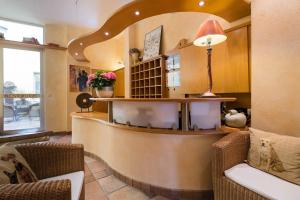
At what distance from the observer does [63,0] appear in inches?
149

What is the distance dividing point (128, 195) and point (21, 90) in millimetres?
4685

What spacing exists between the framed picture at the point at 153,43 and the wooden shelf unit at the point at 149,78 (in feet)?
0.97

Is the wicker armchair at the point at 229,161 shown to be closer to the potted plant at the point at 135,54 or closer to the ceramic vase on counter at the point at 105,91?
the ceramic vase on counter at the point at 105,91

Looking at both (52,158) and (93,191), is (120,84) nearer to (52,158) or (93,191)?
(93,191)

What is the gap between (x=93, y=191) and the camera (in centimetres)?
196

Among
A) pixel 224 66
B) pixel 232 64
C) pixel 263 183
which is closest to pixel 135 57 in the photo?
pixel 224 66

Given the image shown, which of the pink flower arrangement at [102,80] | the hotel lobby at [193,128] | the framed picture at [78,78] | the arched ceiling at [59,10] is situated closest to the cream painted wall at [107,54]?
the framed picture at [78,78]

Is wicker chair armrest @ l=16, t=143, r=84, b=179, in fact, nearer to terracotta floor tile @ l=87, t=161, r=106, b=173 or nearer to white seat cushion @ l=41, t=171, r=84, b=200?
white seat cushion @ l=41, t=171, r=84, b=200

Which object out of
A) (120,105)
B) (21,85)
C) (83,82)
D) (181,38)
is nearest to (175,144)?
(120,105)

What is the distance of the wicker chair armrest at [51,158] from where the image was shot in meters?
1.38

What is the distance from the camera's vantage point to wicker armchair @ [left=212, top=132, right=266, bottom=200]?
1.30 m

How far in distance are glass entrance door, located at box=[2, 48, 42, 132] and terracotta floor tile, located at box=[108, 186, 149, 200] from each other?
438 centimetres

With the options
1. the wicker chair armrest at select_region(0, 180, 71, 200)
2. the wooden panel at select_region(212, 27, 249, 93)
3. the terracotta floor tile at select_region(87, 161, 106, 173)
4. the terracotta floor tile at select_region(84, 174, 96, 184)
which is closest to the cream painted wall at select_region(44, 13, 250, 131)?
the terracotta floor tile at select_region(87, 161, 106, 173)

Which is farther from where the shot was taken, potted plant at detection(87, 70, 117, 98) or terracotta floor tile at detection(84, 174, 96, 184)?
potted plant at detection(87, 70, 117, 98)
